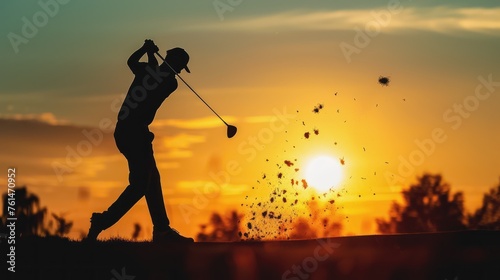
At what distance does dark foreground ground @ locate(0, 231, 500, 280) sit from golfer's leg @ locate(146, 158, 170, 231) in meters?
0.69

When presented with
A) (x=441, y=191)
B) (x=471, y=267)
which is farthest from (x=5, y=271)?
(x=441, y=191)

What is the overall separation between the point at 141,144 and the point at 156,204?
3.05 ft

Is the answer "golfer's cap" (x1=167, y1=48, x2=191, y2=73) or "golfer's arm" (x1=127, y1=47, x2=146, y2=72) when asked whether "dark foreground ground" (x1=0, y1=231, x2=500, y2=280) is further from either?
"golfer's cap" (x1=167, y1=48, x2=191, y2=73)

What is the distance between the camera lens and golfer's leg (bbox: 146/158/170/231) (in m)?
17.0

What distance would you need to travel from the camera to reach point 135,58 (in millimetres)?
16922

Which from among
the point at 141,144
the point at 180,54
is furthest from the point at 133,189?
the point at 180,54

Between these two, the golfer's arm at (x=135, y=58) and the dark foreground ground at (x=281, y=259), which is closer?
the dark foreground ground at (x=281, y=259)

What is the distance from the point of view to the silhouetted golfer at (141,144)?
55.0 ft

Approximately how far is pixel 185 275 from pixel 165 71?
4047 mm

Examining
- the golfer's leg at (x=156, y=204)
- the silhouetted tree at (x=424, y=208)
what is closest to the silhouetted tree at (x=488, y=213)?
the silhouetted tree at (x=424, y=208)

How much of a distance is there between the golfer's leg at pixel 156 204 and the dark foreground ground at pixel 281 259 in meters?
0.69

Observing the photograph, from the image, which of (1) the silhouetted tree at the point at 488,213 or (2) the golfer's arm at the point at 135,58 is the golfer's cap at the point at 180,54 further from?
(1) the silhouetted tree at the point at 488,213

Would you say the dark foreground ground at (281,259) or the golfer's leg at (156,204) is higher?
the golfer's leg at (156,204)

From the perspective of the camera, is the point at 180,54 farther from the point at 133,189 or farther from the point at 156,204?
the point at 156,204
